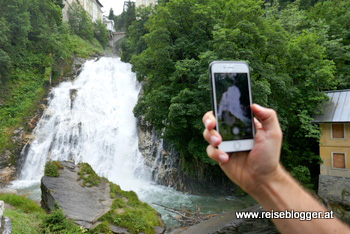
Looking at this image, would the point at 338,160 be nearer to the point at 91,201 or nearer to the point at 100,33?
the point at 91,201

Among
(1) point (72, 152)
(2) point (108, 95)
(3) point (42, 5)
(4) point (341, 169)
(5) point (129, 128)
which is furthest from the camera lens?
(3) point (42, 5)

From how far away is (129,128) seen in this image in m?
17.9

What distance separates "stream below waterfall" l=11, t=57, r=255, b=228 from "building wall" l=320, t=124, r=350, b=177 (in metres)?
4.19

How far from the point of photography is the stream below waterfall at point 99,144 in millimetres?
12453

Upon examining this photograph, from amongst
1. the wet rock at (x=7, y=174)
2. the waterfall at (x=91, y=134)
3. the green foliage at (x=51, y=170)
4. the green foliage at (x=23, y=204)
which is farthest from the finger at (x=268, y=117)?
the wet rock at (x=7, y=174)

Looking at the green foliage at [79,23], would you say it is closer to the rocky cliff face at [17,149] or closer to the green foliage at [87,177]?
the rocky cliff face at [17,149]

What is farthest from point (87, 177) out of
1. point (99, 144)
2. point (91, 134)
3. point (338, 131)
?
point (338, 131)

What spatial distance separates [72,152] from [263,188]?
1708cm

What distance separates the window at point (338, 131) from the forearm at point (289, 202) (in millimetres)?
11720

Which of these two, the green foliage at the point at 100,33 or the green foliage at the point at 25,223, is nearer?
the green foliage at the point at 25,223

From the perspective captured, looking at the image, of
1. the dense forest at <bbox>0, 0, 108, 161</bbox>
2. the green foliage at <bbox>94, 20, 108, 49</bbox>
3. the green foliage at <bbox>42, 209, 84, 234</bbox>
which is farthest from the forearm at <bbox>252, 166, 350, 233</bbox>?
the green foliage at <bbox>94, 20, 108, 49</bbox>

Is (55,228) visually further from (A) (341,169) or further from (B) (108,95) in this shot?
(B) (108,95)

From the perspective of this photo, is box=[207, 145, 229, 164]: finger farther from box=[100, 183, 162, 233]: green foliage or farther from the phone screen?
box=[100, 183, 162, 233]: green foliage

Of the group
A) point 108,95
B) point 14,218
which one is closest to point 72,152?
point 108,95
